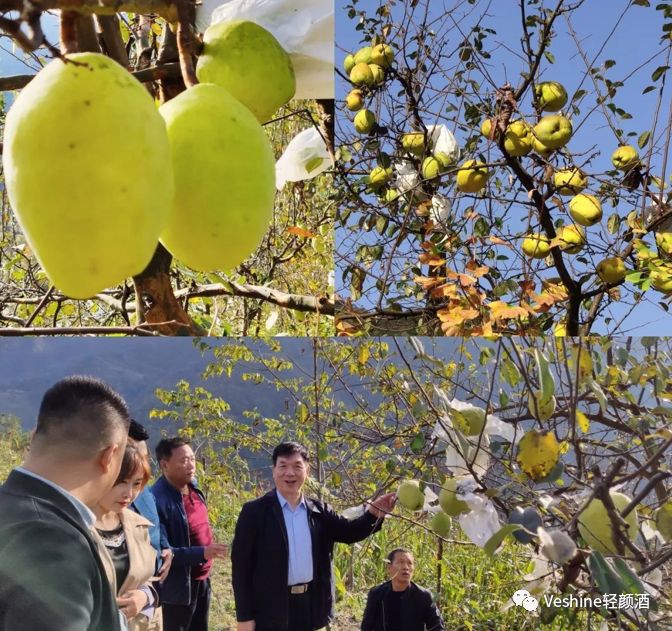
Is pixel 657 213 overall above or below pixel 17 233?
below

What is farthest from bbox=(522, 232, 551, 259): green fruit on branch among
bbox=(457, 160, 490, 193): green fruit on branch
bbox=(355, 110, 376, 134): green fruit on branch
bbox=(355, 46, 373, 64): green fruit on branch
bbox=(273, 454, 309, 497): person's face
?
bbox=(273, 454, 309, 497): person's face

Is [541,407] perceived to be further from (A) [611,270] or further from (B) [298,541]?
(B) [298,541]

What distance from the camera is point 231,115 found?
23 cm

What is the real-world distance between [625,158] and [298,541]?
1.19 m

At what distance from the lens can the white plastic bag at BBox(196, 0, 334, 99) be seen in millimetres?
336

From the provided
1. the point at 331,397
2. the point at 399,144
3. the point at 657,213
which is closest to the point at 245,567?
the point at 331,397

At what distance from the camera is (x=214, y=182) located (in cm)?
22

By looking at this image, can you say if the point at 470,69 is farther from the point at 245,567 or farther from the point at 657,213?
the point at 245,567

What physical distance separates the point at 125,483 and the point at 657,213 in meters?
1.12

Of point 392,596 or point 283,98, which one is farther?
point 392,596

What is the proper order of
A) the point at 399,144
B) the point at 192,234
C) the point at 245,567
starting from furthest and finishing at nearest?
1. the point at 245,567
2. the point at 399,144
3. the point at 192,234

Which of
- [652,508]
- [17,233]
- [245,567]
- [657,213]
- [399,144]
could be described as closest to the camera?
[652,508]

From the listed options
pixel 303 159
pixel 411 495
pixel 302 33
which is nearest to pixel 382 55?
pixel 411 495

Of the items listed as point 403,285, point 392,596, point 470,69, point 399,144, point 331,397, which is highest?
point 470,69
